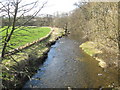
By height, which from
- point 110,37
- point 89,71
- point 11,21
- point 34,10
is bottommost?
point 89,71

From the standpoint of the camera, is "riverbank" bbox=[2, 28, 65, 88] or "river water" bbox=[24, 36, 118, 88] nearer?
"riverbank" bbox=[2, 28, 65, 88]

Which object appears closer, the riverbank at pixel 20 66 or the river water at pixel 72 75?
the riverbank at pixel 20 66

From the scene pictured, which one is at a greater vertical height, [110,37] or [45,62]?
[110,37]

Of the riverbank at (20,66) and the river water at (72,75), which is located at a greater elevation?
the riverbank at (20,66)

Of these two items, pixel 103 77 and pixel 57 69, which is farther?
pixel 57 69

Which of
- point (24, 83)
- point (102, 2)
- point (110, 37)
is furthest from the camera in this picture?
point (102, 2)

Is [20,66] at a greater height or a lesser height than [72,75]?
greater

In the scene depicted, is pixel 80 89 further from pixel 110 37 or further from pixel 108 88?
pixel 110 37

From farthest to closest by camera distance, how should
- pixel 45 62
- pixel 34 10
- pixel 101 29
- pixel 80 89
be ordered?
pixel 45 62, pixel 101 29, pixel 80 89, pixel 34 10

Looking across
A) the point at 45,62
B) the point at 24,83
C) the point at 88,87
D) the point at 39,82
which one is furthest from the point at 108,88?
the point at 45,62

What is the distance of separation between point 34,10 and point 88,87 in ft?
26.3

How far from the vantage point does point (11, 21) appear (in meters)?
3.81

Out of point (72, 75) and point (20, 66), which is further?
point (72, 75)

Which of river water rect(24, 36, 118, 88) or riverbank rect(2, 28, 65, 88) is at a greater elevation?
riverbank rect(2, 28, 65, 88)
